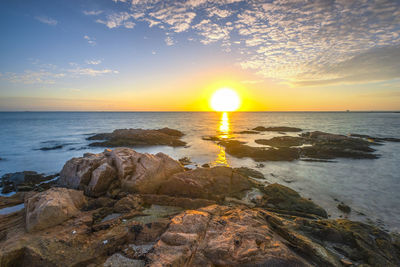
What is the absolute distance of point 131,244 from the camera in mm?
4918

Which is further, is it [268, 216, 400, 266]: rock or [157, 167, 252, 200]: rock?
[157, 167, 252, 200]: rock

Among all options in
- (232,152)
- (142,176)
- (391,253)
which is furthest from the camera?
(232,152)

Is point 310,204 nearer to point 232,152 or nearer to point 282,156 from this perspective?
point 282,156

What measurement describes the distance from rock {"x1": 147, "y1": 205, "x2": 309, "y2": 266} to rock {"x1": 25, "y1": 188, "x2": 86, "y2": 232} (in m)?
3.79

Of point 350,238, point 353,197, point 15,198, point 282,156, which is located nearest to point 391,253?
point 350,238

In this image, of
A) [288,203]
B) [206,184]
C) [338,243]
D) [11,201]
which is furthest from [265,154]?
[11,201]

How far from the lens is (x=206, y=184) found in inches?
389

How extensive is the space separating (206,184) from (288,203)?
14.2 ft

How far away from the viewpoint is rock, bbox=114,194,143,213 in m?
6.84

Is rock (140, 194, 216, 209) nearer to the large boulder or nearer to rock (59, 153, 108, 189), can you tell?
the large boulder

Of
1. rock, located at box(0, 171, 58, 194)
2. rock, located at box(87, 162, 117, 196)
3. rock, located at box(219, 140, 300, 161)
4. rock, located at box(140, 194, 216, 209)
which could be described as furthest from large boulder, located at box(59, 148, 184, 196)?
Result: rock, located at box(219, 140, 300, 161)

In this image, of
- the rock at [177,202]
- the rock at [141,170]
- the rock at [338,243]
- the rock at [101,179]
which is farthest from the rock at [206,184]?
the rock at [338,243]

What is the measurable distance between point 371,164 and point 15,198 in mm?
27483

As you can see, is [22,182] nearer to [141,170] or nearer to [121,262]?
[141,170]
